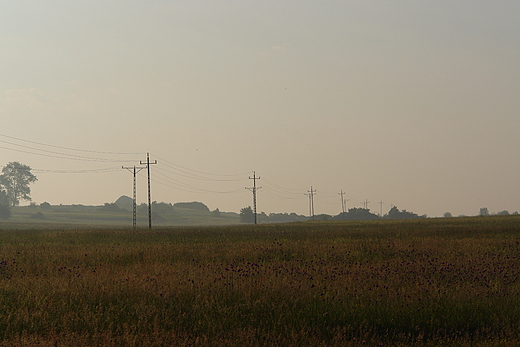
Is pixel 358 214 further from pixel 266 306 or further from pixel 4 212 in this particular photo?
pixel 266 306

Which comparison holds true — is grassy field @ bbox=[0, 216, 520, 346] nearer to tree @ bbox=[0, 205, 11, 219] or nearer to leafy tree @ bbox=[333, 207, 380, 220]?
tree @ bbox=[0, 205, 11, 219]

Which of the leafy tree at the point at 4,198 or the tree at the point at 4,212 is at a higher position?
the leafy tree at the point at 4,198

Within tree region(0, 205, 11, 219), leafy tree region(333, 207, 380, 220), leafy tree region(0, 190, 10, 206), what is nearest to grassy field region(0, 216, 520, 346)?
tree region(0, 205, 11, 219)

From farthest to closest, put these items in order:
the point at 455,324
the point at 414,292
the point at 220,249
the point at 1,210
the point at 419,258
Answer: the point at 1,210 < the point at 220,249 < the point at 419,258 < the point at 414,292 < the point at 455,324

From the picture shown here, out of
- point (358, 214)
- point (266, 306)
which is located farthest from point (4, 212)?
point (266, 306)

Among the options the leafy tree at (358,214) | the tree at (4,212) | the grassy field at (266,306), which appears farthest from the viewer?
the leafy tree at (358,214)

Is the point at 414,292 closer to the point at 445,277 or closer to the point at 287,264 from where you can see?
the point at 445,277

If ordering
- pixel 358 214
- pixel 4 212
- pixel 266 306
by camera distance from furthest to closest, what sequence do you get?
pixel 358 214
pixel 4 212
pixel 266 306

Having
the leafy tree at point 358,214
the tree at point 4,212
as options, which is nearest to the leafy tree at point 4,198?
the tree at point 4,212

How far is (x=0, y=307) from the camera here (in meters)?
11.3

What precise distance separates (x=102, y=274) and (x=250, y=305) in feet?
19.3

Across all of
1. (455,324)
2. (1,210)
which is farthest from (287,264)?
(1,210)

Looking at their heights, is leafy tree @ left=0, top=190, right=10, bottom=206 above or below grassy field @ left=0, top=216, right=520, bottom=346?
above

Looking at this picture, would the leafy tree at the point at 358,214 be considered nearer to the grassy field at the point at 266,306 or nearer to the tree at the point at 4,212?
the tree at the point at 4,212
